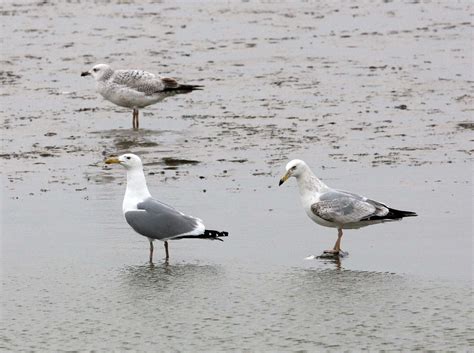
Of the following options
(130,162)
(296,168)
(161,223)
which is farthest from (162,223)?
(296,168)

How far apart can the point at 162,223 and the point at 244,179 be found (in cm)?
342

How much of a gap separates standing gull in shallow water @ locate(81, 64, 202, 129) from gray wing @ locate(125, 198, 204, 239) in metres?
7.71

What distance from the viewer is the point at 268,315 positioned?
10.9 meters

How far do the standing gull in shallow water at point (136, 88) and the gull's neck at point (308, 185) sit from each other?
7487mm

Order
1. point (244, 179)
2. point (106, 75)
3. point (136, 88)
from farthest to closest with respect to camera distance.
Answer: point (106, 75)
point (136, 88)
point (244, 179)

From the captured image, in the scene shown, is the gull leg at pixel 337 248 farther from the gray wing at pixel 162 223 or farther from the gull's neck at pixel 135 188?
the gull's neck at pixel 135 188

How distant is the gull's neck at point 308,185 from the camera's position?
13344 millimetres

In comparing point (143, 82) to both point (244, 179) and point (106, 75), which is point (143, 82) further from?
point (244, 179)

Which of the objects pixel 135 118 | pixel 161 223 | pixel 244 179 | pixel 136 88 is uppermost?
pixel 161 223

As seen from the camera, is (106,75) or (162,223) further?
(106,75)

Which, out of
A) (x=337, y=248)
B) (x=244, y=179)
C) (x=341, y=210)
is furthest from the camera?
(x=244, y=179)

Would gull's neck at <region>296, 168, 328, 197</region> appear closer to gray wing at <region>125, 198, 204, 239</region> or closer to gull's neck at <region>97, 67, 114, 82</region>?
gray wing at <region>125, 198, 204, 239</region>

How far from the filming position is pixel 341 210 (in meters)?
13.0

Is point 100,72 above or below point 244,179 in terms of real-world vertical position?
above
